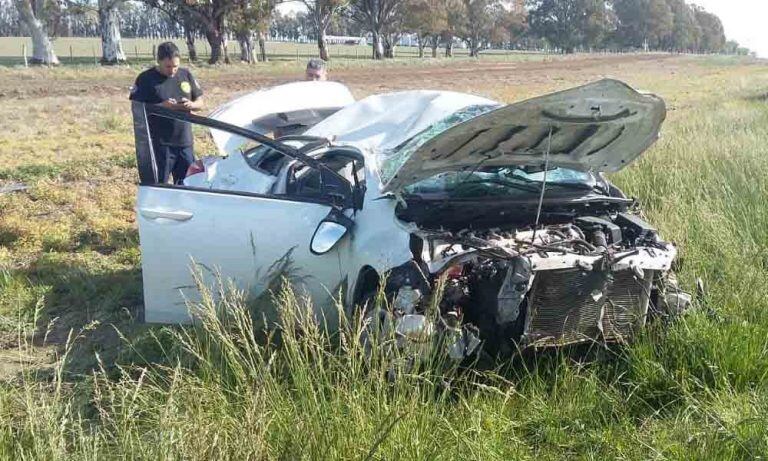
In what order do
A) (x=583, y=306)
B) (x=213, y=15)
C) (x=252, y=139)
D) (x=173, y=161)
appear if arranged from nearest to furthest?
(x=583, y=306), (x=252, y=139), (x=173, y=161), (x=213, y=15)

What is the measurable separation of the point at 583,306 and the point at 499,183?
91 cm

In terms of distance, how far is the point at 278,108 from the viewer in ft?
20.6

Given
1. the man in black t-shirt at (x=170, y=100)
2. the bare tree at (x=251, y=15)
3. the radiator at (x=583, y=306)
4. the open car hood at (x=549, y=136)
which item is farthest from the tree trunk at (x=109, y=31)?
the radiator at (x=583, y=306)

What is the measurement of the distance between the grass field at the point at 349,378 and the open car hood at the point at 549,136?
1.01 meters

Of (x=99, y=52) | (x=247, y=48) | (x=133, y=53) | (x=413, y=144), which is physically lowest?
(x=413, y=144)

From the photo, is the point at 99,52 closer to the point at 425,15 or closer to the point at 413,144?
the point at 425,15

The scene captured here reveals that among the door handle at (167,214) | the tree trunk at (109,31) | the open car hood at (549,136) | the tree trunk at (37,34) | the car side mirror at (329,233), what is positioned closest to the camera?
the open car hood at (549,136)

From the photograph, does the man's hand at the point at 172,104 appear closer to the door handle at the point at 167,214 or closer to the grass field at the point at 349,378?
A: the grass field at the point at 349,378

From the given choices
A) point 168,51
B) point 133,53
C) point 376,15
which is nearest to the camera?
point 168,51

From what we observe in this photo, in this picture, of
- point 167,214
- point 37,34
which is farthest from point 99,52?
point 167,214

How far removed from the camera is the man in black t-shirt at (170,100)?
619 centimetres

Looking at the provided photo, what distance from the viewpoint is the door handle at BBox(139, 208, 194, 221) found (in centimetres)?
425

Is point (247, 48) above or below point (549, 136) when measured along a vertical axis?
above

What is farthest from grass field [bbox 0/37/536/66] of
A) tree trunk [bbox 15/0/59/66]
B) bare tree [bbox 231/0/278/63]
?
bare tree [bbox 231/0/278/63]
